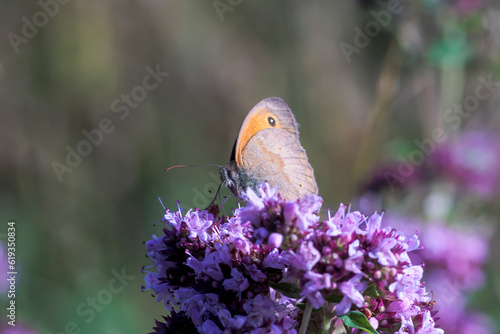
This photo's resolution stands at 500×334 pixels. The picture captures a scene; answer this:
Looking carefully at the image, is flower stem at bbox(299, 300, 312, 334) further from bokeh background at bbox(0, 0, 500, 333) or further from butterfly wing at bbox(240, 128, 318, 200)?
bokeh background at bbox(0, 0, 500, 333)

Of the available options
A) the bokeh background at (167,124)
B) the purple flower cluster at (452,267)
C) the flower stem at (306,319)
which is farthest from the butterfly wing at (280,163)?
the purple flower cluster at (452,267)

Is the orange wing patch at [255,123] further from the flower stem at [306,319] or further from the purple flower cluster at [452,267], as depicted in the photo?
the purple flower cluster at [452,267]

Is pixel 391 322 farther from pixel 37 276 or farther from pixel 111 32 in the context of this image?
pixel 111 32

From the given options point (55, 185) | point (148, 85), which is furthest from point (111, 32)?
point (55, 185)

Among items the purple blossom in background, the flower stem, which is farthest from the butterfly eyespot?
the purple blossom in background

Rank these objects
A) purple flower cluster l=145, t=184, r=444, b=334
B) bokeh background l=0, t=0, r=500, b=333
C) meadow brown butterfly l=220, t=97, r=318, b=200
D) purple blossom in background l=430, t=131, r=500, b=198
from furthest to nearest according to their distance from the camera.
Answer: purple blossom in background l=430, t=131, r=500, b=198 < bokeh background l=0, t=0, r=500, b=333 < meadow brown butterfly l=220, t=97, r=318, b=200 < purple flower cluster l=145, t=184, r=444, b=334

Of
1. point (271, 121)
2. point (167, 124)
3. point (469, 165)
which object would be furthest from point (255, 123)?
point (167, 124)
